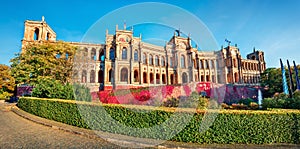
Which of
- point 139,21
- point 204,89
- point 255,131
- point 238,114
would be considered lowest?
point 255,131

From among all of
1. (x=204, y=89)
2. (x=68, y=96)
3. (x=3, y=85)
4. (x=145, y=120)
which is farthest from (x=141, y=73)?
(x=3, y=85)

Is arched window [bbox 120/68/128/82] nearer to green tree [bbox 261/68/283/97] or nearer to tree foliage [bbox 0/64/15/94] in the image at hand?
tree foliage [bbox 0/64/15/94]

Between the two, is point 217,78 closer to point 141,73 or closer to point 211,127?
point 211,127

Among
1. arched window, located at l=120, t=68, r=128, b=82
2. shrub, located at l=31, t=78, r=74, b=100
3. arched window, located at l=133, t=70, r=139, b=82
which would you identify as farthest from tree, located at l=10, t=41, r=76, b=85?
arched window, located at l=133, t=70, r=139, b=82

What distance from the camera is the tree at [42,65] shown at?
874 inches

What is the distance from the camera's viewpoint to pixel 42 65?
22.5 meters

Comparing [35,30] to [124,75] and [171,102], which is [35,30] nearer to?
[124,75]

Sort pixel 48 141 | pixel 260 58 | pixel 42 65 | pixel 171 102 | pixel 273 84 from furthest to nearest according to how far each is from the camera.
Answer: pixel 260 58, pixel 273 84, pixel 42 65, pixel 171 102, pixel 48 141

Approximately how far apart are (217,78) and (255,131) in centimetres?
230

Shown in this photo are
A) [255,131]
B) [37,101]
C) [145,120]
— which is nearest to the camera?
[255,131]

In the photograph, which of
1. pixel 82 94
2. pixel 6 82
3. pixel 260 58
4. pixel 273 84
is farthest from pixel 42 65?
pixel 260 58

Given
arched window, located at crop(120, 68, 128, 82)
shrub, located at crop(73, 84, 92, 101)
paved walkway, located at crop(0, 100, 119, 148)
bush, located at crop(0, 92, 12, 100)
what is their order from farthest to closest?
1. arched window, located at crop(120, 68, 128, 82)
2. bush, located at crop(0, 92, 12, 100)
3. shrub, located at crop(73, 84, 92, 101)
4. paved walkway, located at crop(0, 100, 119, 148)

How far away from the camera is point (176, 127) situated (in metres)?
5.98

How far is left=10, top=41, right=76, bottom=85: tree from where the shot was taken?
2219 centimetres
